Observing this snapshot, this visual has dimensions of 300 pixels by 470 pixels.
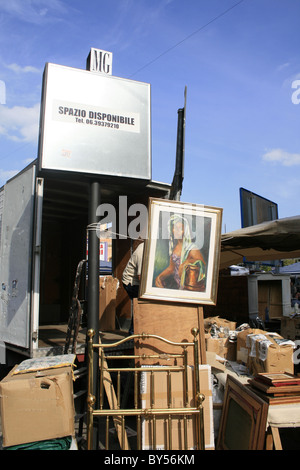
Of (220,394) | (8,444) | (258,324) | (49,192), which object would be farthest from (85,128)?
(258,324)

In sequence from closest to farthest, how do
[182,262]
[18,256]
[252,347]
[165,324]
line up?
[165,324] → [182,262] → [252,347] → [18,256]

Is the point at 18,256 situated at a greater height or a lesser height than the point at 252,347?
greater

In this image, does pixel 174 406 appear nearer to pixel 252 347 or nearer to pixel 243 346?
pixel 252 347

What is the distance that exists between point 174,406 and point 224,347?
7.40ft

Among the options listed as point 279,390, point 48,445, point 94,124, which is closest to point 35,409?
point 48,445

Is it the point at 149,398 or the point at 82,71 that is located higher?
the point at 82,71

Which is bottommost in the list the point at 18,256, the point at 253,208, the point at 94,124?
the point at 18,256

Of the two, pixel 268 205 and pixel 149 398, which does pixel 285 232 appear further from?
pixel 268 205

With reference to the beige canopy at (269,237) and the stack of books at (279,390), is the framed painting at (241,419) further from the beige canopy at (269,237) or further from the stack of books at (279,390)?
the beige canopy at (269,237)

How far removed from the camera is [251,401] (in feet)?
10.2

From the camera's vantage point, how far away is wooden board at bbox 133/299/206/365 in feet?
11.3

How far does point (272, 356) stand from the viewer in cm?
417

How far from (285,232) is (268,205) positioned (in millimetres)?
6503

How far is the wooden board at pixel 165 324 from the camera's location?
3453 mm
